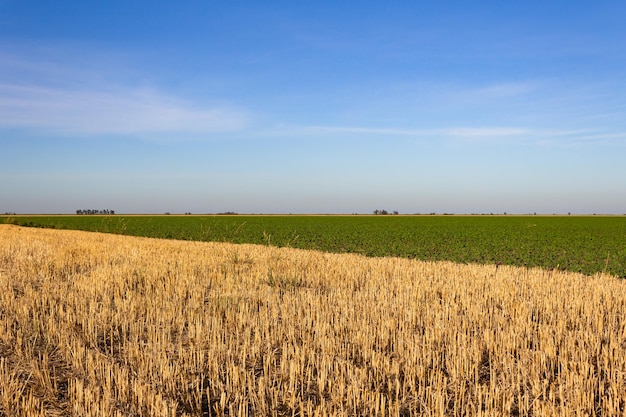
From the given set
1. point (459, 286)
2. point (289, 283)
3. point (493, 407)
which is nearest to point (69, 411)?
point (493, 407)

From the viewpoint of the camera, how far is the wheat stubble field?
462cm

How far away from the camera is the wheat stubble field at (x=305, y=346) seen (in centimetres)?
462

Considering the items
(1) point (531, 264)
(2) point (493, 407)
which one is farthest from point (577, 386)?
(1) point (531, 264)

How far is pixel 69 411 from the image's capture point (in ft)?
14.8

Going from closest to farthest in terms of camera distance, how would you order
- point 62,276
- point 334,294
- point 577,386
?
1. point 577,386
2. point 334,294
3. point 62,276

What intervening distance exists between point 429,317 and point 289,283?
3747 millimetres

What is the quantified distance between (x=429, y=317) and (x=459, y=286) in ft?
9.64

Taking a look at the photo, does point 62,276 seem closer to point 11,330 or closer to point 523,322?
point 11,330

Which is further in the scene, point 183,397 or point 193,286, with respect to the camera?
point 193,286

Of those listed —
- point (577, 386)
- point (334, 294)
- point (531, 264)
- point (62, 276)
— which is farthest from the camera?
point (531, 264)

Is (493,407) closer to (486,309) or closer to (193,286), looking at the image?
(486,309)

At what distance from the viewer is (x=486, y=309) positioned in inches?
328

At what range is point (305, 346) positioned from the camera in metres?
6.05

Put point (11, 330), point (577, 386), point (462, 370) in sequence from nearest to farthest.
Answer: point (577, 386) < point (462, 370) < point (11, 330)
